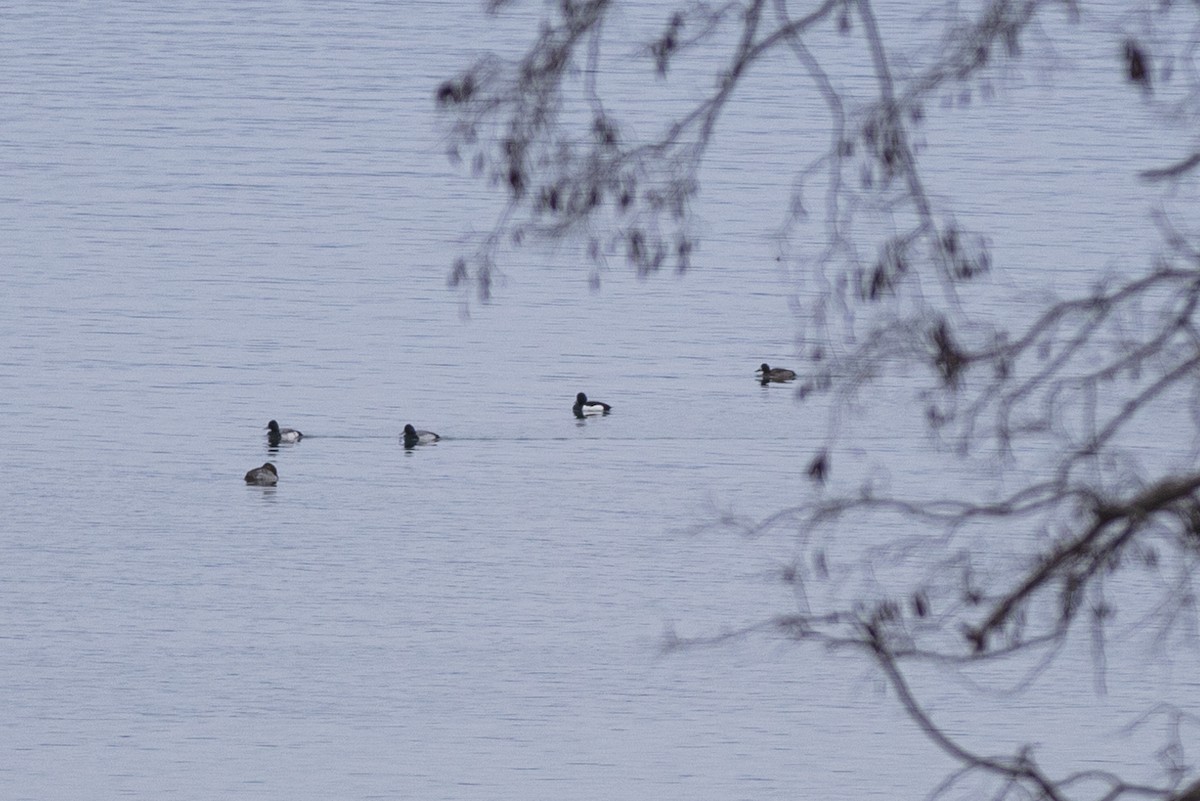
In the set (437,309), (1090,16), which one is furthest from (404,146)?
(1090,16)

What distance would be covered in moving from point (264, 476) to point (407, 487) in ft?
5.63

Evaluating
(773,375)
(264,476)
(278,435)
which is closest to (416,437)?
(278,435)

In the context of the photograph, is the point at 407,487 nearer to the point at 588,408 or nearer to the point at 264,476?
the point at 264,476

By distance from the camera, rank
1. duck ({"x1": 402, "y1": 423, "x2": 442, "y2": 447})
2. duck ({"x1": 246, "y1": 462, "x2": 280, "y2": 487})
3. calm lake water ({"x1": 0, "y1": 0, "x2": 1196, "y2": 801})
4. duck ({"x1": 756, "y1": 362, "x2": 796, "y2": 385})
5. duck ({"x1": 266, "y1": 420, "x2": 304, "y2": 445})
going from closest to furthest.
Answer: calm lake water ({"x1": 0, "y1": 0, "x2": 1196, "y2": 801}) → duck ({"x1": 246, "y1": 462, "x2": 280, "y2": 487}) → duck ({"x1": 402, "y1": 423, "x2": 442, "y2": 447}) → duck ({"x1": 266, "y1": 420, "x2": 304, "y2": 445}) → duck ({"x1": 756, "y1": 362, "x2": 796, "y2": 385})

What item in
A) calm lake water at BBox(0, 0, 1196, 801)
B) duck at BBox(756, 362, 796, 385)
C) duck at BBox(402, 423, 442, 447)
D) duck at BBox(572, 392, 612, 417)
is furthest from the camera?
duck at BBox(756, 362, 796, 385)

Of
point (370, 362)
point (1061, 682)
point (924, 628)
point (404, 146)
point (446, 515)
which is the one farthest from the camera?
point (404, 146)

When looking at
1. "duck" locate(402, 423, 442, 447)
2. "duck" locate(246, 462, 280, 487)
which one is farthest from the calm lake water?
"duck" locate(402, 423, 442, 447)

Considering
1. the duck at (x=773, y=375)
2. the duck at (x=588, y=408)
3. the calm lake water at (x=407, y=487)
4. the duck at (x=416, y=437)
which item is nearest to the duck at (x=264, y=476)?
the calm lake water at (x=407, y=487)

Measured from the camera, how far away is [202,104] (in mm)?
71562

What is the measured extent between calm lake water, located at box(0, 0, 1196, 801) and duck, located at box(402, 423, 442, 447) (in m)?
0.36

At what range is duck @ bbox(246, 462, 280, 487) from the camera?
97.0 ft

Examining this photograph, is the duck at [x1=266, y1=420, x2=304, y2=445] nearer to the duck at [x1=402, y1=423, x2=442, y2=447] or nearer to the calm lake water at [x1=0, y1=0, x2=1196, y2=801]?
the calm lake water at [x1=0, y1=0, x2=1196, y2=801]

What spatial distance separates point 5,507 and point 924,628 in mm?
21473

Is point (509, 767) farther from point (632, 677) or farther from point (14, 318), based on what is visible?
point (14, 318)
